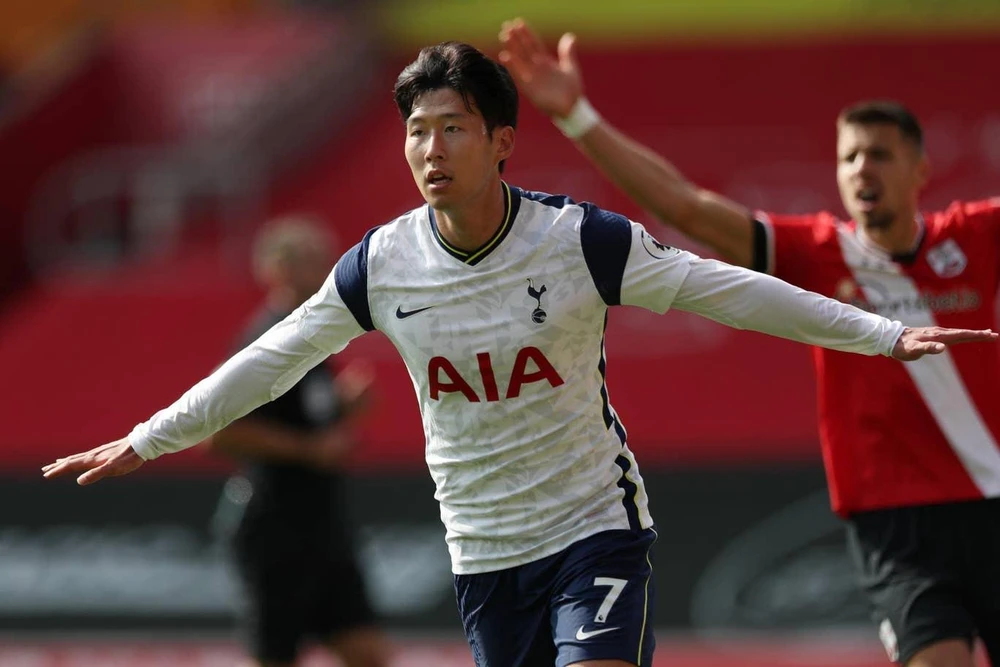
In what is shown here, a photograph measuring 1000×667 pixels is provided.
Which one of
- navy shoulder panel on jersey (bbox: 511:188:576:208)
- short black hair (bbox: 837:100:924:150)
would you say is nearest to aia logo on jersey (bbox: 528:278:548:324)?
navy shoulder panel on jersey (bbox: 511:188:576:208)

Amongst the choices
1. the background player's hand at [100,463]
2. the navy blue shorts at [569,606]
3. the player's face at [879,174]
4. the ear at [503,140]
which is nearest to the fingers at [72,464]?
the background player's hand at [100,463]

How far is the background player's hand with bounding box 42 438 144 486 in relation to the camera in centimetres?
448

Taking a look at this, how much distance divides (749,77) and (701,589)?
7.29 m

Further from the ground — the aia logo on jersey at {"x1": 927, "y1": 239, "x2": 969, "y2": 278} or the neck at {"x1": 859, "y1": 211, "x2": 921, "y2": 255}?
the neck at {"x1": 859, "y1": 211, "x2": 921, "y2": 255}

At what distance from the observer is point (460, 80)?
4.46 m

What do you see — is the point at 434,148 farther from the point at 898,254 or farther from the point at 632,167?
the point at 898,254

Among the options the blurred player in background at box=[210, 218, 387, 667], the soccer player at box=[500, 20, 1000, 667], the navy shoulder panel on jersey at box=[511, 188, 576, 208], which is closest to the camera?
the navy shoulder panel on jersey at box=[511, 188, 576, 208]

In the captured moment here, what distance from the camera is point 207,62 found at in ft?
54.3

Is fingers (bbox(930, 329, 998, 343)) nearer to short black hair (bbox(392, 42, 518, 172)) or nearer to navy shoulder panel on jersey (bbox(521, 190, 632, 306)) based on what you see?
navy shoulder panel on jersey (bbox(521, 190, 632, 306))

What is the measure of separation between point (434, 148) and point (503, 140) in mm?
279

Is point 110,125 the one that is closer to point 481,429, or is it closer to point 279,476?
point 279,476

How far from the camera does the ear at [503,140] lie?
4.57 metres

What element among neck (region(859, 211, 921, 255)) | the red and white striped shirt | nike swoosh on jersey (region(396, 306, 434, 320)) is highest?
neck (region(859, 211, 921, 255))

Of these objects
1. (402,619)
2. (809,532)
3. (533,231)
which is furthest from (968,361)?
(402,619)
